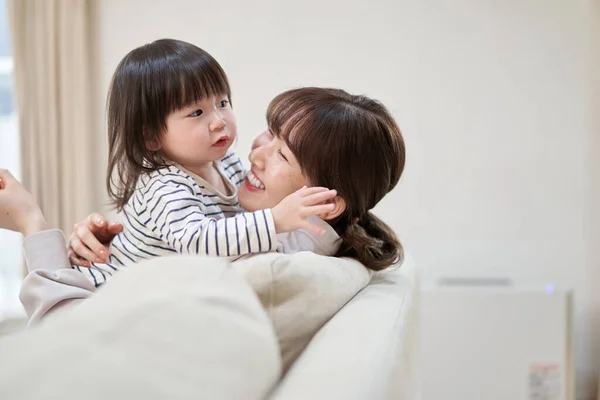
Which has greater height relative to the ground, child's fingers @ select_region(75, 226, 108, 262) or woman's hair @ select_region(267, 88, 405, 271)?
woman's hair @ select_region(267, 88, 405, 271)

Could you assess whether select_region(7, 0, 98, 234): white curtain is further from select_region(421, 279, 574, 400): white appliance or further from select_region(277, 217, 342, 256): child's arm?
select_region(277, 217, 342, 256): child's arm

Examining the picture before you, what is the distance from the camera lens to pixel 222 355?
0.63m

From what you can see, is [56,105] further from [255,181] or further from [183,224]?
[183,224]

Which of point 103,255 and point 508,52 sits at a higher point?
point 508,52

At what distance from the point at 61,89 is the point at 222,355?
3.79 m

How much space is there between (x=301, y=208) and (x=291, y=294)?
1.10 ft

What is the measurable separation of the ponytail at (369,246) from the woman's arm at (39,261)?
1.86 feet

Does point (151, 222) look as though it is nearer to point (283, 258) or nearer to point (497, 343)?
point (283, 258)

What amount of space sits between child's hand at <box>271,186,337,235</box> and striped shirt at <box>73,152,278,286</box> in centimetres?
2

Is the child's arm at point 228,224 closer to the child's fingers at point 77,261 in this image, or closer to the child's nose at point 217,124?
the child's nose at point 217,124

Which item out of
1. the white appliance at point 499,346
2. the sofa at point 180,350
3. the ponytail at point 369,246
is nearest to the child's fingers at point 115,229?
the ponytail at point 369,246

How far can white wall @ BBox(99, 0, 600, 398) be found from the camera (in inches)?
151

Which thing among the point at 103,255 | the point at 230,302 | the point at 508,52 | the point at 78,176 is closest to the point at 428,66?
the point at 508,52

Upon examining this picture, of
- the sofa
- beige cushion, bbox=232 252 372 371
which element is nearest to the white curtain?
beige cushion, bbox=232 252 372 371
